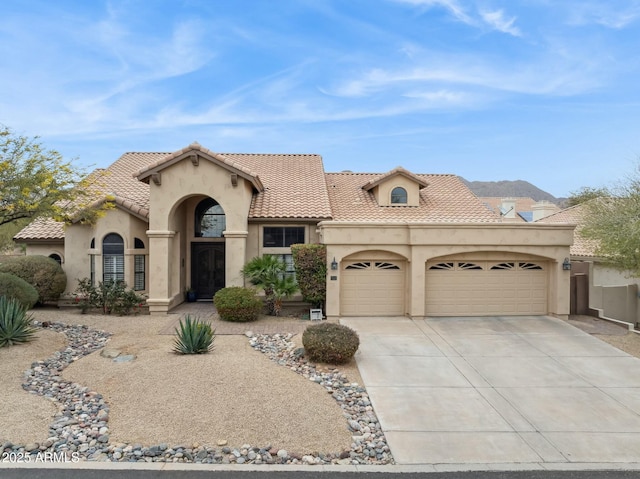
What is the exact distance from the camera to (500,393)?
9.31 m

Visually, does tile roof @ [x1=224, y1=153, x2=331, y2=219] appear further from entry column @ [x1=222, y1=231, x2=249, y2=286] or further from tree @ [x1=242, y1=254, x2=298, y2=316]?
tree @ [x1=242, y1=254, x2=298, y2=316]

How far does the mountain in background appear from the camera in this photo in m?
123

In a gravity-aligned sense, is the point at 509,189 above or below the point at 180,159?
above

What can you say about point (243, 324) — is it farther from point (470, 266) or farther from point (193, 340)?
point (470, 266)

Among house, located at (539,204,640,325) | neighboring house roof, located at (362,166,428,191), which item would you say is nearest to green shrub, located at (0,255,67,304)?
neighboring house roof, located at (362,166,428,191)

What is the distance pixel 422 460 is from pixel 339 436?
136cm

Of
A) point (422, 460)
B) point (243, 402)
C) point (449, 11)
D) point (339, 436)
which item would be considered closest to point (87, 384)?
point (243, 402)

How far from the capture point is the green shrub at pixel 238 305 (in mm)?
14633

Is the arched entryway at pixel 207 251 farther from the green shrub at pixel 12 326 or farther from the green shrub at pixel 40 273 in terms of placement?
the green shrub at pixel 12 326

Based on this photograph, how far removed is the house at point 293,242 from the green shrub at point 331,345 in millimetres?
4641

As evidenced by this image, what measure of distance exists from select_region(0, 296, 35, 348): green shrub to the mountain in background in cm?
12120

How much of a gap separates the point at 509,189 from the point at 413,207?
387ft

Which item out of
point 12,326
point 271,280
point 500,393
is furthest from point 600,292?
point 12,326

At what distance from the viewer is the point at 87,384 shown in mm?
9250
